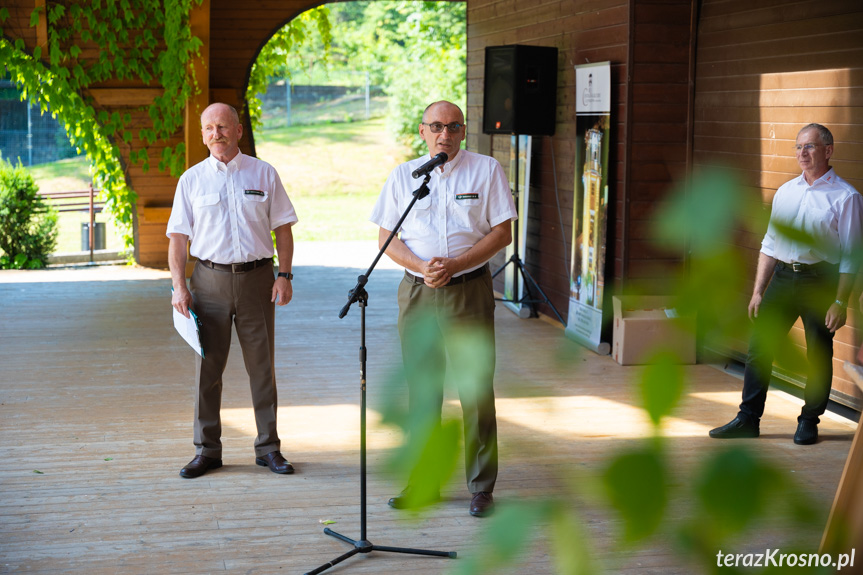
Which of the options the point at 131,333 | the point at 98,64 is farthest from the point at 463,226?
the point at 98,64

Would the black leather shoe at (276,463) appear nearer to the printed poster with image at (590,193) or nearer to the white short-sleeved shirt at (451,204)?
the white short-sleeved shirt at (451,204)

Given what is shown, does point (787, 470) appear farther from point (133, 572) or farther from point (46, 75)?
point (46, 75)

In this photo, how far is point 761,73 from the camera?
17.3ft

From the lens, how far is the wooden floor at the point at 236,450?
2.01 feet

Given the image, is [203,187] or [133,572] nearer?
[133,572]

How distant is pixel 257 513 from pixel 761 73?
12.2 feet

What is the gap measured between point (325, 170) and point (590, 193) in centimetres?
1499

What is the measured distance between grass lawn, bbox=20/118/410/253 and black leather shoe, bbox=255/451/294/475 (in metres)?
11.7

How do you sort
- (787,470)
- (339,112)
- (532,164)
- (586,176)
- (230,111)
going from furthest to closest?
1. (339,112)
2. (532,164)
3. (586,176)
4. (230,111)
5. (787,470)

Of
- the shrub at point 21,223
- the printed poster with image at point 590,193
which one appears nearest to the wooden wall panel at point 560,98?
the printed poster with image at point 590,193

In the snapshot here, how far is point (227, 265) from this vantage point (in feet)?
12.4

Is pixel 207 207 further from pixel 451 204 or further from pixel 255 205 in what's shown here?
pixel 451 204

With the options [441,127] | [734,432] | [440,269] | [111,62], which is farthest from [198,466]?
[111,62]

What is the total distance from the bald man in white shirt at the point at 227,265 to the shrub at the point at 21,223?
22.1ft
